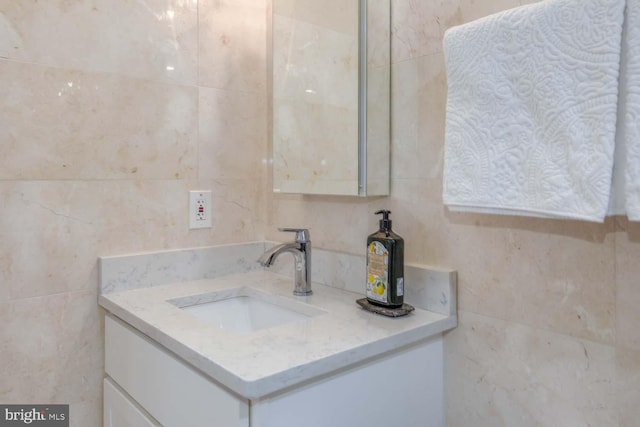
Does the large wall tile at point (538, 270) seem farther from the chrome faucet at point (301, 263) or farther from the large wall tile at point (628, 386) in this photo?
the chrome faucet at point (301, 263)

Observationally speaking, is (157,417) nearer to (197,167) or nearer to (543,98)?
(197,167)

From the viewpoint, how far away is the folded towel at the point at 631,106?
585mm

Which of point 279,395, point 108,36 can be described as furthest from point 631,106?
point 108,36

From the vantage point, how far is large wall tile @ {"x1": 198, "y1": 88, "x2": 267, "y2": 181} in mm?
1354

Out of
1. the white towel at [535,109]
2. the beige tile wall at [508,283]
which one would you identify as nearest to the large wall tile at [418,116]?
the beige tile wall at [508,283]

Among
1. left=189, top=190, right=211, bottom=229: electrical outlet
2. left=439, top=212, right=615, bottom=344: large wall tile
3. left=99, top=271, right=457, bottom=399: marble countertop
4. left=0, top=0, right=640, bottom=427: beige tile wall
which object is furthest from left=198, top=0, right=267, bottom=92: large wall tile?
left=439, top=212, right=615, bottom=344: large wall tile

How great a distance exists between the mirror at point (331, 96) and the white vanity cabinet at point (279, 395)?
17.2 inches

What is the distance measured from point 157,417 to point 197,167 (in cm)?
A: 71

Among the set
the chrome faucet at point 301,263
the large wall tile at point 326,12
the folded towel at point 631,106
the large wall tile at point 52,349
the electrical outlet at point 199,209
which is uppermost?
the large wall tile at point 326,12

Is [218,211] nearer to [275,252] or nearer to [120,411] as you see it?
[275,252]

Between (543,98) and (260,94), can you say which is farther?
(260,94)

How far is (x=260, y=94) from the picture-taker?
148 centimetres

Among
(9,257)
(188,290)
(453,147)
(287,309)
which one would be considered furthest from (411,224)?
(9,257)

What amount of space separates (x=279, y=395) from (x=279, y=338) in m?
0.13
